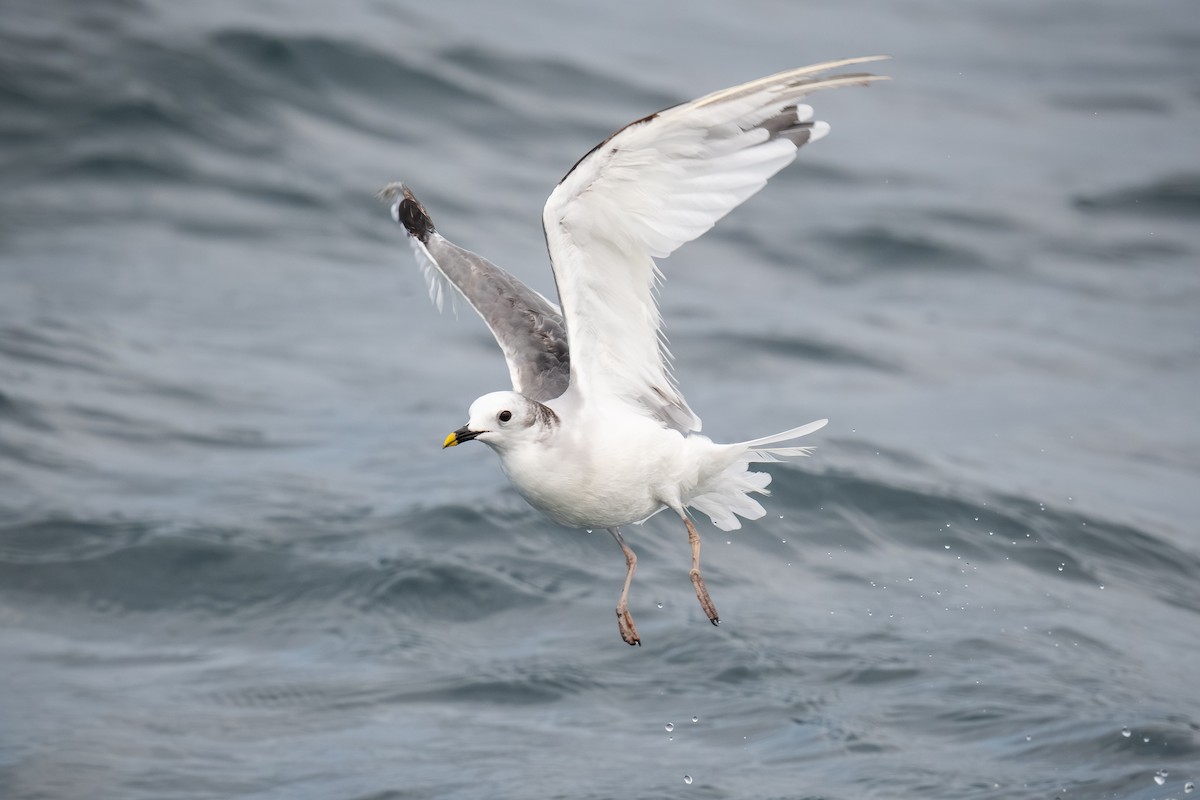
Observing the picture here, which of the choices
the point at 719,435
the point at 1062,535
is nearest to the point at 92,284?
the point at 719,435

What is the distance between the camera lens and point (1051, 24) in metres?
26.6

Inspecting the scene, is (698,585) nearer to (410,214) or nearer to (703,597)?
(703,597)

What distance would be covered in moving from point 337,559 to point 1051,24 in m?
19.0

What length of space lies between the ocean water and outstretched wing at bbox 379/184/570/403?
9.68ft

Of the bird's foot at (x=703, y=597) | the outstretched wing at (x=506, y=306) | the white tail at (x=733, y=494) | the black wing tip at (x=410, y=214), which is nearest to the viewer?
the bird's foot at (x=703, y=597)

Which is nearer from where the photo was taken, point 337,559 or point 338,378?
point 337,559

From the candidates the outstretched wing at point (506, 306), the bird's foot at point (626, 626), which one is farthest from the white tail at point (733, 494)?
the outstretched wing at point (506, 306)

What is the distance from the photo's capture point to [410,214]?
8523 mm

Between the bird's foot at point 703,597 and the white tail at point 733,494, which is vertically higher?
the white tail at point 733,494

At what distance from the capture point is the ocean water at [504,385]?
9883 millimetres

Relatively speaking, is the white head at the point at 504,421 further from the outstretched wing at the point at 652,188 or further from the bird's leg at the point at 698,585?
the bird's leg at the point at 698,585

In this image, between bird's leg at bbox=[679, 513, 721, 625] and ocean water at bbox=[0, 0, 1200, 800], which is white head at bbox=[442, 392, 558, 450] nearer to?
bird's leg at bbox=[679, 513, 721, 625]

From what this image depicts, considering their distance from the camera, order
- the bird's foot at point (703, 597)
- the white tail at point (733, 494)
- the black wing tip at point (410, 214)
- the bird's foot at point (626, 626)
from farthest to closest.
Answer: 1. the black wing tip at point (410, 214)
2. the white tail at point (733, 494)
3. the bird's foot at point (626, 626)
4. the bird's foot at point (703, 597)

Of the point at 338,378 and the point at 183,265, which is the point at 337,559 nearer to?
the point at 338,378
